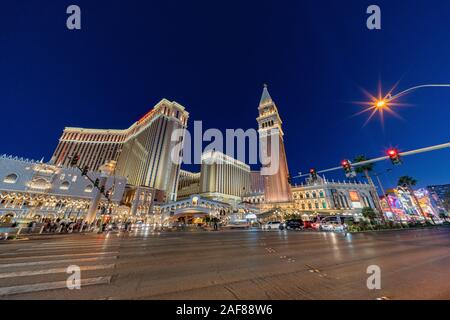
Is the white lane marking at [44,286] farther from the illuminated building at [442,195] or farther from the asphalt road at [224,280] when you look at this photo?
the illuminated building at [442,195]

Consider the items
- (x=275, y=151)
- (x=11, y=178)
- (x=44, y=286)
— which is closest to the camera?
(x=44, y=286)

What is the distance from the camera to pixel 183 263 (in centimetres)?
683

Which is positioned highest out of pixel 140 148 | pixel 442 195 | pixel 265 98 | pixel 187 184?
pixel 265 98

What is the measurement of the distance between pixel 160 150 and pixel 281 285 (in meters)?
98.1

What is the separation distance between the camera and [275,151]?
7338 cm

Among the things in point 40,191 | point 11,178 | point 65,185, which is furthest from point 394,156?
point 11,178

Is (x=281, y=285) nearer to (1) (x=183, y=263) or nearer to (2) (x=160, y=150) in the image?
(1) (x=183, y=263)

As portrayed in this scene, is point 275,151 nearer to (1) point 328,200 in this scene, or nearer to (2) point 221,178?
(1) point 328,200

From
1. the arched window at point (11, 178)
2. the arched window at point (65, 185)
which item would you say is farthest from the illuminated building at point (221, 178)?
the arched window at point (11, 178)

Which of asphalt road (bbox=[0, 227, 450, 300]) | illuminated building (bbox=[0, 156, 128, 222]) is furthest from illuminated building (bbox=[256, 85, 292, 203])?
asphalt road (bbox=[0, 227, 450, 300])

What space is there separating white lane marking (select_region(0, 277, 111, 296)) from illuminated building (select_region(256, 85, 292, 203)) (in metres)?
59.8

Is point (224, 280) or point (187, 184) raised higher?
point (187, 184)

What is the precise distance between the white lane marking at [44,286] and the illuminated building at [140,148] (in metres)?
88.1

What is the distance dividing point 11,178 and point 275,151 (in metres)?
83.8
